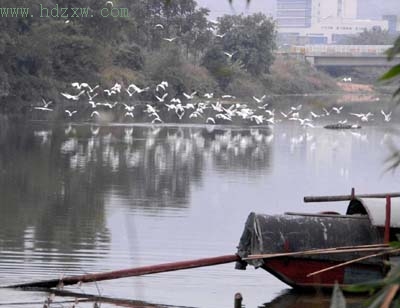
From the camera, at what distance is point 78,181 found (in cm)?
2320

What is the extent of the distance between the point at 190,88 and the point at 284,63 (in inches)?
768

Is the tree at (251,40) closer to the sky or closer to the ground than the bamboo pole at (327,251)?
closer to the sky

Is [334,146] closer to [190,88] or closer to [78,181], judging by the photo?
[78,181]

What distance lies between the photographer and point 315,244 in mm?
11188

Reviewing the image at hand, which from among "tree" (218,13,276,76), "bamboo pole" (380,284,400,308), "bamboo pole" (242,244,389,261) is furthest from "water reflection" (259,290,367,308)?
"tree" (218,13,276,76)

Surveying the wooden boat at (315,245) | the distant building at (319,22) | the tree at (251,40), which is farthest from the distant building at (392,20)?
the tree at (251,40)

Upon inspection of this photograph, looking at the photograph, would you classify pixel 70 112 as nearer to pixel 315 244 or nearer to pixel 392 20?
pixel 315 244

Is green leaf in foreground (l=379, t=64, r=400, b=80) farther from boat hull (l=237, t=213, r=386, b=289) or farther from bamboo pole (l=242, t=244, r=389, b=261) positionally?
boat hull (l=237, t=213, r=386, b=289)

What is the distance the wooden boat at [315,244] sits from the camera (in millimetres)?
11070

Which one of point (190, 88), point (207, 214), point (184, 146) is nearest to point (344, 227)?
point (207, 214)

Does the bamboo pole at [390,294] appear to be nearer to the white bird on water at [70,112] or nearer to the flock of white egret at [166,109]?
the flock of white egret at [166,109]

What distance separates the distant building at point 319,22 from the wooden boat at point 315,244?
242 feet

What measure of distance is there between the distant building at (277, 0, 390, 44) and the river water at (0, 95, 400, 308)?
49.0m

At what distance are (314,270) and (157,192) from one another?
10998 mm
